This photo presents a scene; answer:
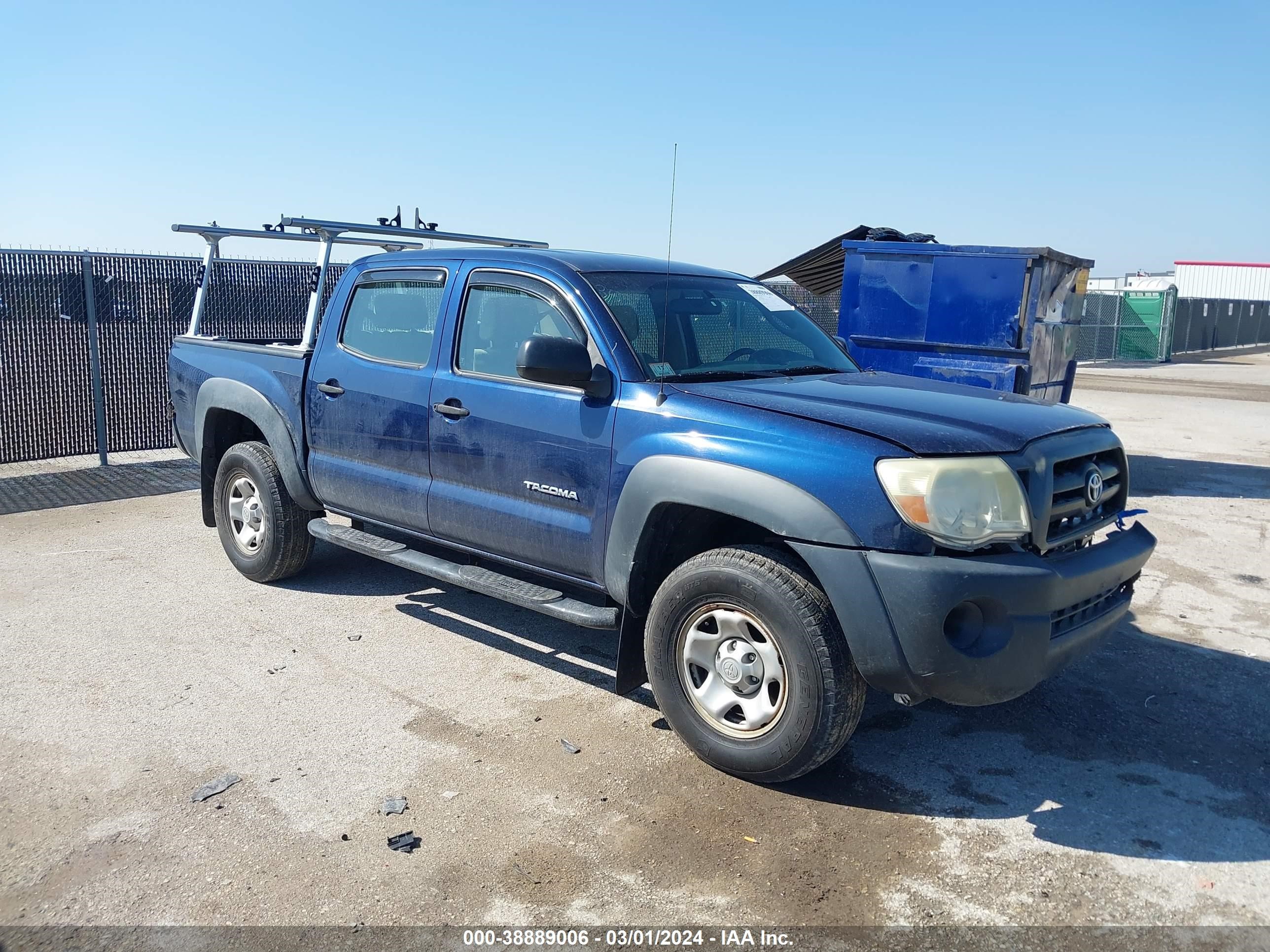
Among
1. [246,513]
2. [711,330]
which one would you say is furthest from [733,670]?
[246,513]

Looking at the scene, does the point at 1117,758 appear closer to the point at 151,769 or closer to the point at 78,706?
the point at 151,769

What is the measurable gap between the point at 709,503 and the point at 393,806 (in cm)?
157

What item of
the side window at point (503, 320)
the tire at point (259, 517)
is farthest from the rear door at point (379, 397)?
the tire at point (259, 517)

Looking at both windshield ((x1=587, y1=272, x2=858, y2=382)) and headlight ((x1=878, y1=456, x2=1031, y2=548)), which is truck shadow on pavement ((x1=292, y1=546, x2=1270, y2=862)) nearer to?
headlight ((x1=878, y1=456, x2=1031, y2=548))

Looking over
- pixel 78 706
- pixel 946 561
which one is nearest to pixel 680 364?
pixel 946 561

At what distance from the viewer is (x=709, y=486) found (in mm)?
3703

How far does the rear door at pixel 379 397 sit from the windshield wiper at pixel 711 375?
1.31 m

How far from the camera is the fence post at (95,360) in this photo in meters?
9.72

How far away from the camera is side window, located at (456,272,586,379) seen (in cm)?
453

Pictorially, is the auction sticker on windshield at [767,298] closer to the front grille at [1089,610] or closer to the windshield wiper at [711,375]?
the windshield wiper at [711,375]

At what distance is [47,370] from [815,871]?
923 cm

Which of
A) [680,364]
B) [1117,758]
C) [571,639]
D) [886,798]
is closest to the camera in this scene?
[886,798]

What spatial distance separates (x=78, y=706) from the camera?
14.4 feet

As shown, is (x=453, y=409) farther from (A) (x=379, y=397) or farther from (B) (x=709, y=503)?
(B) (x=709, y=503)
